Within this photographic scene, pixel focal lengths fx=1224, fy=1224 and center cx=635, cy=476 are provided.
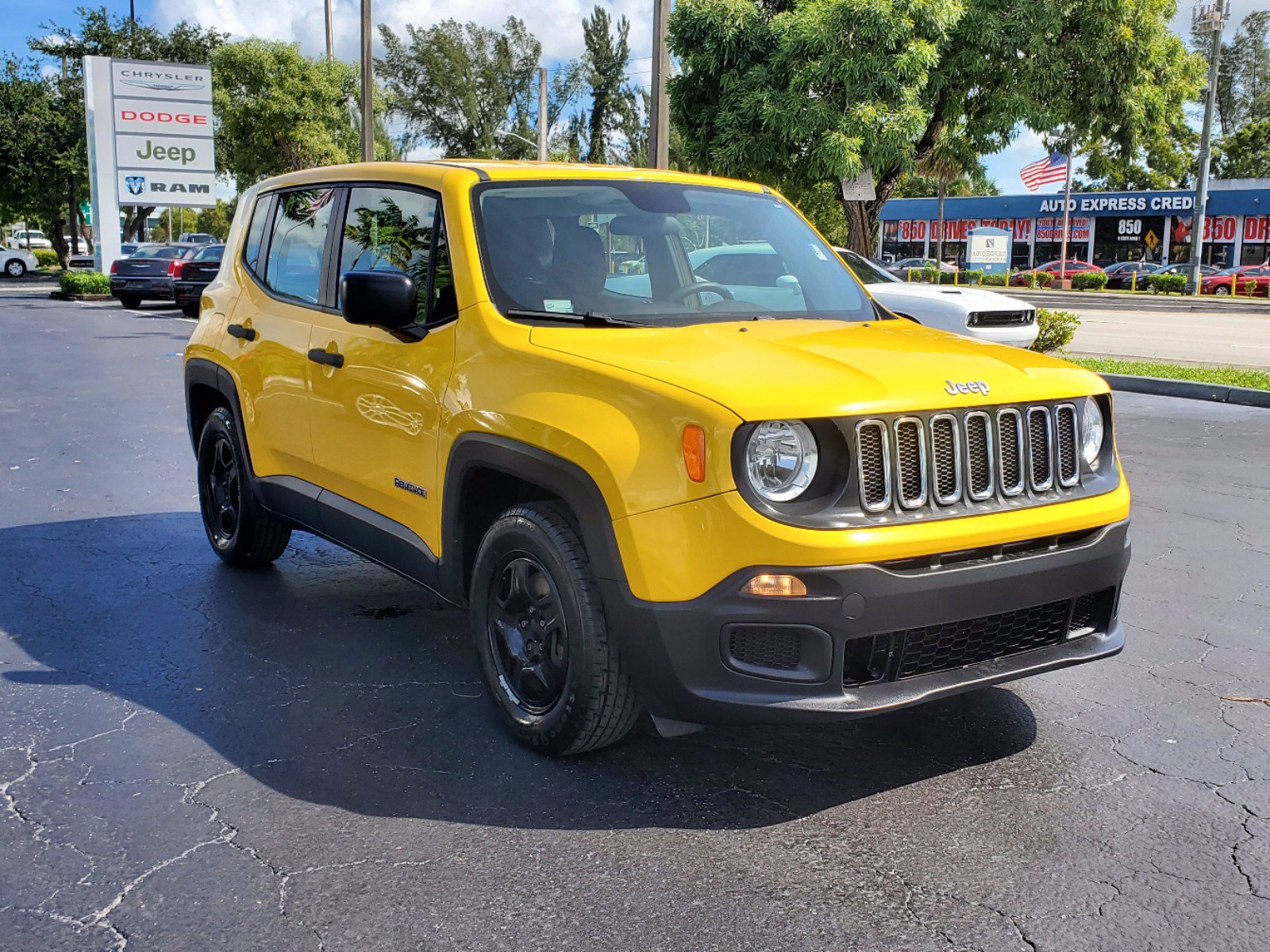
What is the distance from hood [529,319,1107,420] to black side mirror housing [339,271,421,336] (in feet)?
1.70

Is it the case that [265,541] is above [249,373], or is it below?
A: below

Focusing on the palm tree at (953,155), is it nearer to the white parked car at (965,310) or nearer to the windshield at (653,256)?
the white parked car at (965,310)

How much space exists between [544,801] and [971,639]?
1.30 meters

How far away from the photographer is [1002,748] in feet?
12.8

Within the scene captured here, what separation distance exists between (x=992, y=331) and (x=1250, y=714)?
9.09 meters

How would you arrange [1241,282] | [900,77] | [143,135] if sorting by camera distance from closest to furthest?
1. [900,77]
2. [143,135]
3. [1241,282]

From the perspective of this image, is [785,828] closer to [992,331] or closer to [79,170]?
[992,331]

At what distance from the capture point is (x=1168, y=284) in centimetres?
4462

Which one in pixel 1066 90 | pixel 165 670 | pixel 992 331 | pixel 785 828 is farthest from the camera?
pixel 1066 90

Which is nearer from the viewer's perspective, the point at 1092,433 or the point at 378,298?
the point at 1092,433

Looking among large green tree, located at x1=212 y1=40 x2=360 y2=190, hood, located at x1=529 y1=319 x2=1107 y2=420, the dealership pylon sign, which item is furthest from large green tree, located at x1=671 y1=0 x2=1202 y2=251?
large green tree, located at x1=212 y1=40 x2=360 y2=190

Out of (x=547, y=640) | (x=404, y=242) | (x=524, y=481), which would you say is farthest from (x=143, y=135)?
(x=547, y=640)

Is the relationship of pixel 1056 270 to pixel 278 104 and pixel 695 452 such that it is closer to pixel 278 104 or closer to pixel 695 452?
pixel 278 104

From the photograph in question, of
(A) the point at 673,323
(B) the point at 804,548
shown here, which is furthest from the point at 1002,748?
(A) the point at 673,323
